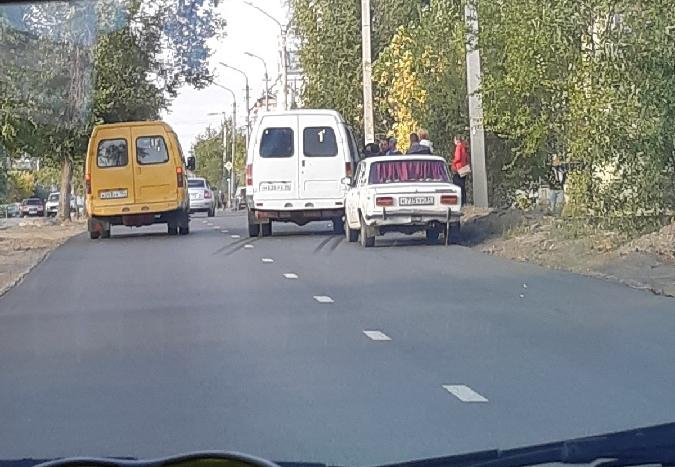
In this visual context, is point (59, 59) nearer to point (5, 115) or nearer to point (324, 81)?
point (5, 115)

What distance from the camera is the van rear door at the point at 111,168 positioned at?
1932cm

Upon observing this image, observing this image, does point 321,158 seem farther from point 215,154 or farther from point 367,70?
point 215,154

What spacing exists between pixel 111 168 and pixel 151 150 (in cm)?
157

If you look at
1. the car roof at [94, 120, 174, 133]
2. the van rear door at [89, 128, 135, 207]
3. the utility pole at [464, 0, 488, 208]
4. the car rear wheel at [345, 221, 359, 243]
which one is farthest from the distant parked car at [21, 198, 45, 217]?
the utility pole at [464, 0, 488, 208]

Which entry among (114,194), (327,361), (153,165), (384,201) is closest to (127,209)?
(114,194)

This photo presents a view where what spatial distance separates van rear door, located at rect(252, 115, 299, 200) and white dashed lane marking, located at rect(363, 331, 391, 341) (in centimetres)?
1238

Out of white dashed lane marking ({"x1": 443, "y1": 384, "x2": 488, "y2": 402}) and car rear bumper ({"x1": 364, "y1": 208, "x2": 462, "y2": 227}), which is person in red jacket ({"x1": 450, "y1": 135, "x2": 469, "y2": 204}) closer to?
car rear bumper ({"x1": 364, "y1": 208, "x2": 462, "y2": 227})

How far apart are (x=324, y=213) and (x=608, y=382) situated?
16614 mm

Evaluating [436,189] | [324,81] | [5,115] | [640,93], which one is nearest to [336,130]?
[324,81]

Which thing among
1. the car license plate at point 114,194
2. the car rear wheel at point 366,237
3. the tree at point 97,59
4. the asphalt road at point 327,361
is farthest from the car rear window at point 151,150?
the car rear wheel at point 366,237

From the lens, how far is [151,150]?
19984 mm

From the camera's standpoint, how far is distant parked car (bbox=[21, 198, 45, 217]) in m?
25.8

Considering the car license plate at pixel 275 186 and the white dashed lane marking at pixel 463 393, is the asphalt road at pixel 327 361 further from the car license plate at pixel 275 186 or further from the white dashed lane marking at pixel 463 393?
the car license plate at pixel 275 186

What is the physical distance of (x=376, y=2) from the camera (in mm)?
28969
